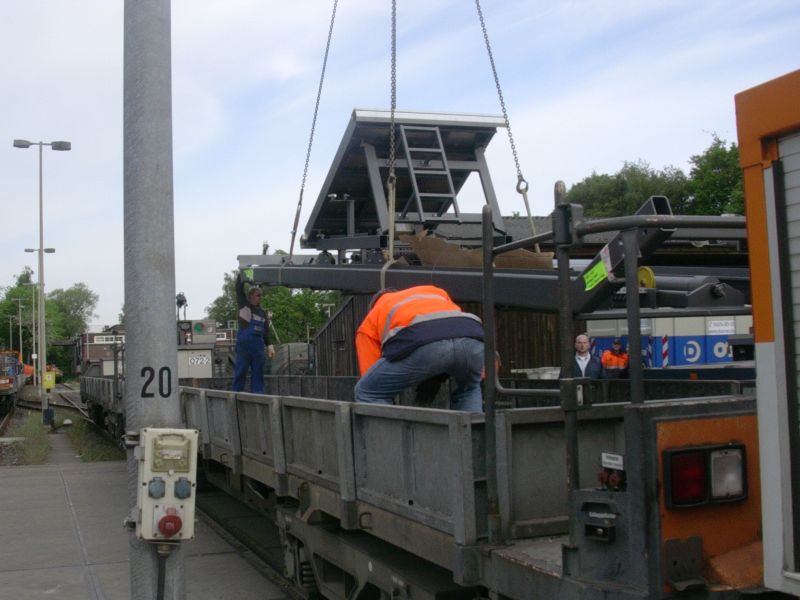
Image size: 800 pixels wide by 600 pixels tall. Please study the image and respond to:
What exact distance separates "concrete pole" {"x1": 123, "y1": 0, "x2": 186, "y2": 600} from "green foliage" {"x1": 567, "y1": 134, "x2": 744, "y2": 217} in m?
28.6

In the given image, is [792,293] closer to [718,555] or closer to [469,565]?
[718,555]

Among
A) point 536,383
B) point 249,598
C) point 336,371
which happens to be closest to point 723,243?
point 536,383

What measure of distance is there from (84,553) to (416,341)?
223 inches

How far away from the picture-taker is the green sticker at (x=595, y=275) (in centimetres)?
348

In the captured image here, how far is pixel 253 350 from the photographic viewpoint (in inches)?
402

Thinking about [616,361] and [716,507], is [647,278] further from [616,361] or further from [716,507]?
[616,361]

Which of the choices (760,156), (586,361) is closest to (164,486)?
(760,156)

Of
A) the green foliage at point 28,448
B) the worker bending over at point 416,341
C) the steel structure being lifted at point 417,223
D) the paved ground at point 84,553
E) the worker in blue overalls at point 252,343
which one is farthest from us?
the green foliage at point 28,448

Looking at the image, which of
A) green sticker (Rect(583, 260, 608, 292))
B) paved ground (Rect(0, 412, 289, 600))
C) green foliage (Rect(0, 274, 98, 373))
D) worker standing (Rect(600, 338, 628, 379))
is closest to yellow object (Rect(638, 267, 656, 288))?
green sticker (Rect(583, 260, 608, 292))

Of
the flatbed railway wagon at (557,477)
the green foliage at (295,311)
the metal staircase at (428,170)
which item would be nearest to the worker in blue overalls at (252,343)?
the metal staircase at (428,170)

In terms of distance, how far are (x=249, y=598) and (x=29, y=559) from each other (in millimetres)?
2649

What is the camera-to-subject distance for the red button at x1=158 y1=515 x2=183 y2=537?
13.8ft

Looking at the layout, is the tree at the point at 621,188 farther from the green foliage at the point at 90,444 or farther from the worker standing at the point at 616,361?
the worker standing at the point at 616,361

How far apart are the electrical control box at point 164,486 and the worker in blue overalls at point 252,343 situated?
5.79 m
